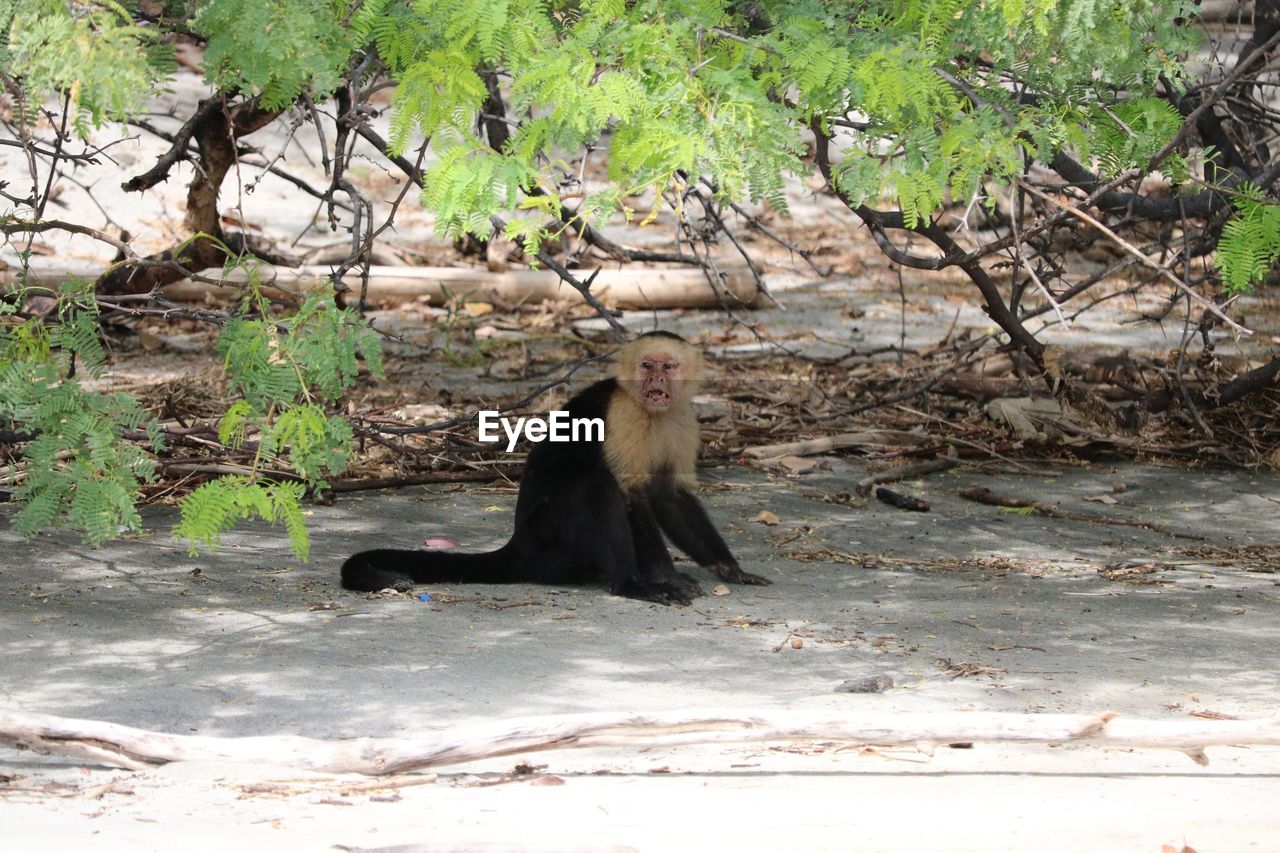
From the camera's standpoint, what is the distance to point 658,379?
6266 mm

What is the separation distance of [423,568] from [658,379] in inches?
47.0

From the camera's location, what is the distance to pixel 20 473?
7.04 metres

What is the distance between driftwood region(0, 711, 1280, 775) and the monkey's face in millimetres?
2583

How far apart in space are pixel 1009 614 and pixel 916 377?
13.5 feet

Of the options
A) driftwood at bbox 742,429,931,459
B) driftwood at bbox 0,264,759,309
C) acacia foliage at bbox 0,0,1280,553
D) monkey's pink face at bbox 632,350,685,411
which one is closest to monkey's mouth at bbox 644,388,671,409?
monkey's pink face at bbox 632,350,685,411

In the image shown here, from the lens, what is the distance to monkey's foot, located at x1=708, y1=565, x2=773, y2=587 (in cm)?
616

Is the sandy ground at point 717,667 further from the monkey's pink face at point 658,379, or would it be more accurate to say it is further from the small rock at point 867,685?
the monkey's pink face at point 658,379

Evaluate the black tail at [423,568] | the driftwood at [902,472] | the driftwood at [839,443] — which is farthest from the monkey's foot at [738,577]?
the driftwood at [839,443]

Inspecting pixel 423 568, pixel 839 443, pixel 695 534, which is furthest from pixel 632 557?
pixel 839 443

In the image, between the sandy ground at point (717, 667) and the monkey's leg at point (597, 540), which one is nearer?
the sandy ground at point (717, 667)

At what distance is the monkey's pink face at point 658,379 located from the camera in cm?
623

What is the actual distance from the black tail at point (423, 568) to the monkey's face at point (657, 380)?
0.80m

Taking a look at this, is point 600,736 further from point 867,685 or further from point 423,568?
point 423,568

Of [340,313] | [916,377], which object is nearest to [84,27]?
[340,313]
